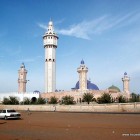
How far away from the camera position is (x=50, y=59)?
114000 millimetres

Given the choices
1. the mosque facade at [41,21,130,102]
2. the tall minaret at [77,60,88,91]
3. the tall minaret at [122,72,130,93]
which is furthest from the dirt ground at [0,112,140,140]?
the tall minaret at [122,72,130,93]

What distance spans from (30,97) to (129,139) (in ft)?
299

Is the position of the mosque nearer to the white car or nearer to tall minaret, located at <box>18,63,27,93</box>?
tall minaret, located at <box>18,63,27,93</box>

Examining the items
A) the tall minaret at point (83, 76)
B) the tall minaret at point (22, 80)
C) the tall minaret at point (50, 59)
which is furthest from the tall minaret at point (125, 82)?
the tall minaret at point (22, 80)

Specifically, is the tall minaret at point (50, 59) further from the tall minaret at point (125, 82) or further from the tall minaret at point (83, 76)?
the tall minaret at point (125, 82)

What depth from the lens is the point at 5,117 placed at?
29.2 meters

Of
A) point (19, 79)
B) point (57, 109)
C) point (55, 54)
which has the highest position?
point (55, 54)

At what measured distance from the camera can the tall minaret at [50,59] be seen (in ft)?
368

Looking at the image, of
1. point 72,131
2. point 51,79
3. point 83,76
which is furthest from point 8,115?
point 51,79

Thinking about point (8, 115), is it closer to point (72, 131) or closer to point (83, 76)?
point (72, 131)

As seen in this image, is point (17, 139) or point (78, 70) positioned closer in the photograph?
point (17, 139)

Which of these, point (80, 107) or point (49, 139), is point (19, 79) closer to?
point (80, 107)

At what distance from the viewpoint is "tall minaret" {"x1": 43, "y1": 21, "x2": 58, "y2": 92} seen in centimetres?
11231

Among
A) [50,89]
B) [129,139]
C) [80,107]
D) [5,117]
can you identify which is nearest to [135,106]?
[80,107]
